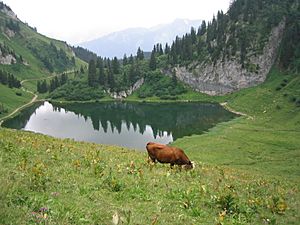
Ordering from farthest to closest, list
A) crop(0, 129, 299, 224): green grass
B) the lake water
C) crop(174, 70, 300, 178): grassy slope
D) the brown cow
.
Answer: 1. the lake water
2. crop(174, 70, 300, 178): grassy slope
3. the brown cow
4. crop(0, 129, 299, 224): green grass

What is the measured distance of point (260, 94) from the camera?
149125 millimetres

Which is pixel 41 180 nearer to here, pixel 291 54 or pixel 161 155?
pixel 161 155

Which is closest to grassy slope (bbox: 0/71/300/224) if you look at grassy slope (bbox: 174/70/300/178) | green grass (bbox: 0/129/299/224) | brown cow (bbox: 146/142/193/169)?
green grass (bbox: 0/129/299/224)

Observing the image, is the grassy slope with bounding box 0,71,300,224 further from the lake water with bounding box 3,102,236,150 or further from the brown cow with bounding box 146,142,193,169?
the lake water with bounding box 3,102,236,150

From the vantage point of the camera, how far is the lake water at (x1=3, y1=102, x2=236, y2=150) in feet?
363

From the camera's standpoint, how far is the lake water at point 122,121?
111 m

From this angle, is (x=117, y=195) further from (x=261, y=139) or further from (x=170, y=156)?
(x=261, y=139)

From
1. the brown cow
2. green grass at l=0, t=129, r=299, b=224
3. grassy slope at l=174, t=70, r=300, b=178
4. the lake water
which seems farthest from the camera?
the lake water

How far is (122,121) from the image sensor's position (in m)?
139

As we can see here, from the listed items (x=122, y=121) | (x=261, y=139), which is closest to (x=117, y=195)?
(x=261, y=139)

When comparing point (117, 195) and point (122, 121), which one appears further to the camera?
point (122, 121)

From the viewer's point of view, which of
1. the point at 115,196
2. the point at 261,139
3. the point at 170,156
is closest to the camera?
the point at 115,196

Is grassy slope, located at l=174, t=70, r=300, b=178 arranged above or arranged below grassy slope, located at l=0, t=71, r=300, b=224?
below

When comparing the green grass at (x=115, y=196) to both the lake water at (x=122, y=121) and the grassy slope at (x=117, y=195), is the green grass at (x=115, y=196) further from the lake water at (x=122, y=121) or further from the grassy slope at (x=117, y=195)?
the lake water at (x=122, y=121)
